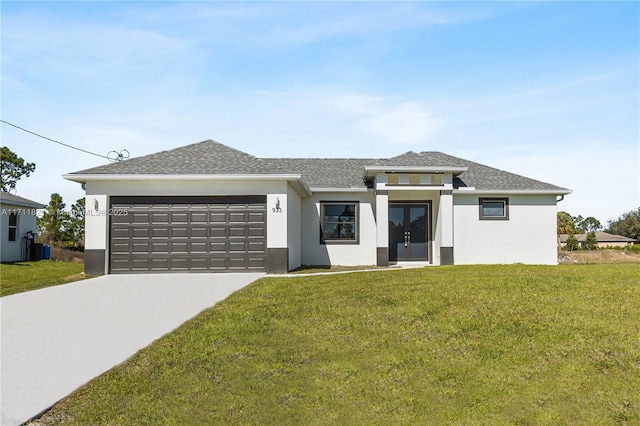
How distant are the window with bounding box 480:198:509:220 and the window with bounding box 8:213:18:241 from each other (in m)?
21.4

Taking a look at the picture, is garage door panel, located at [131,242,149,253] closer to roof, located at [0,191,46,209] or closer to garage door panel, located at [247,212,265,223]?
garage door panel, located at [247,212,265,223]

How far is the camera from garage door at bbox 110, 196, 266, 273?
15.1 metres

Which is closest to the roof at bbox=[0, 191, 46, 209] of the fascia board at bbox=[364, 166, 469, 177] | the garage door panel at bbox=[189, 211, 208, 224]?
the garage door panel at bbox=[189, 211, 208, 224]

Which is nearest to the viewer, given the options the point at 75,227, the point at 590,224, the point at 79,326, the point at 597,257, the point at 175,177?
the point at 79,326

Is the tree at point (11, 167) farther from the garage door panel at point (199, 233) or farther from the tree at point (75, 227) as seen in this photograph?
the garage door panel at point (199, 233)

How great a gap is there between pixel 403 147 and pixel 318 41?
32.3 ft

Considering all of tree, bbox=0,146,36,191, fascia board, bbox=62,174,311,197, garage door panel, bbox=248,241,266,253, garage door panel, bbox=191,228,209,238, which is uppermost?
tree, bbox=0,146,36,191

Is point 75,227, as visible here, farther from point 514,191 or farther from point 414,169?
point 514,191

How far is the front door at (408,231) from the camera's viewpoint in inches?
766

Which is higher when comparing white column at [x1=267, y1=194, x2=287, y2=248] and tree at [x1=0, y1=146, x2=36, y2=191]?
tree at [x1=0, y1=146, x2=36, y2=191]

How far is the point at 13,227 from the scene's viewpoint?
2289 cm

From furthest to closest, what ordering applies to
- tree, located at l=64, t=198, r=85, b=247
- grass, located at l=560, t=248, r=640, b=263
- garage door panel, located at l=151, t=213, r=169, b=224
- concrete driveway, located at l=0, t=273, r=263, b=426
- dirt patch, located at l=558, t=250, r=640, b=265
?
1. tree, located at l=64, t=198, r=85, b=247
2. grass, located at l=560, t=248, r=640, b=263
3. dirt patch, located at l=558, t=250, r=640, b=265
4. garage door panel, located at l=151, t=213, r=169, b=224
5. concrete driveway, located at l=0, t=273, r=263, b=426

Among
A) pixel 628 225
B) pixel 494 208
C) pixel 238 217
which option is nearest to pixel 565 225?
pixel 628 225

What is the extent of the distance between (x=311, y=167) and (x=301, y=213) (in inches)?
135
